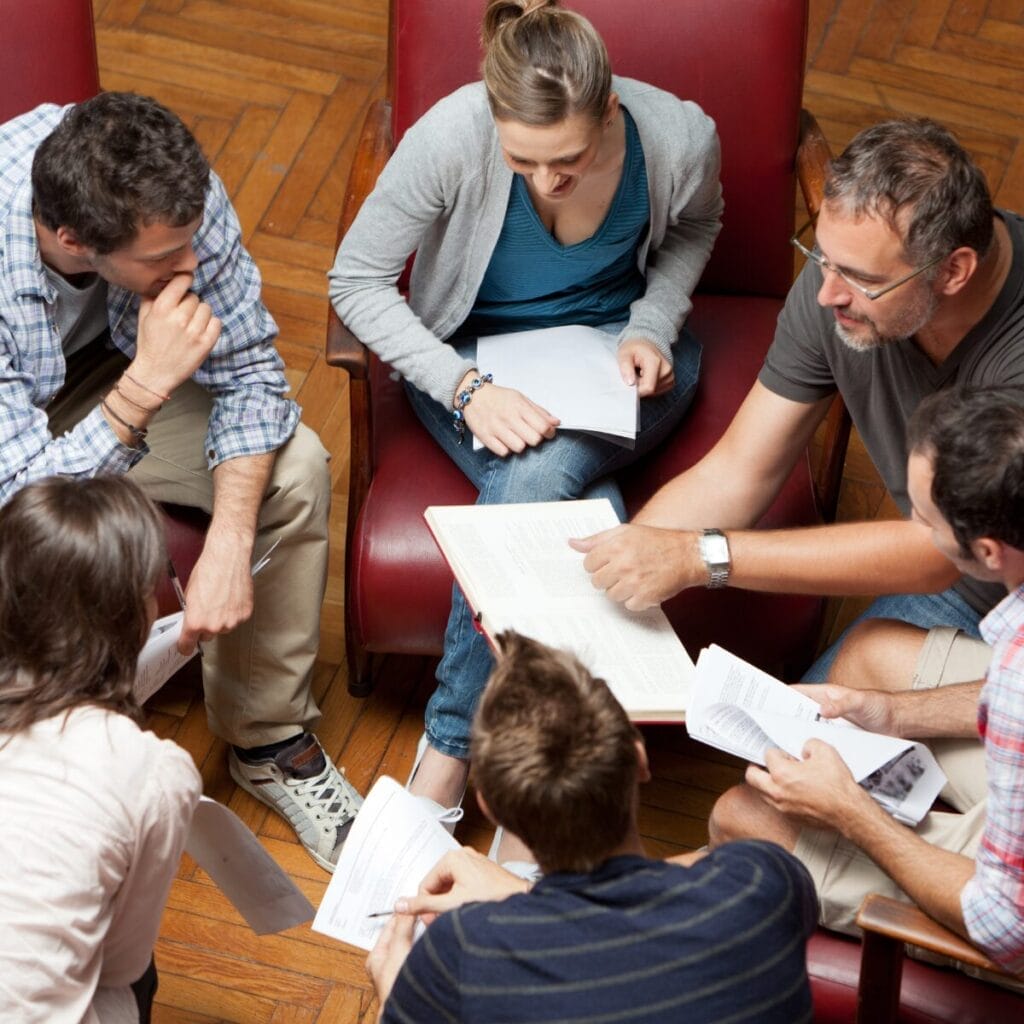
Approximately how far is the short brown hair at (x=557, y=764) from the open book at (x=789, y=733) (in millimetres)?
423

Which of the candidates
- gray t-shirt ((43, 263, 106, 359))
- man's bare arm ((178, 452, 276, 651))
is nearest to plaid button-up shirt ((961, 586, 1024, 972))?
man's bare arm ((178, 452, 276, 651))

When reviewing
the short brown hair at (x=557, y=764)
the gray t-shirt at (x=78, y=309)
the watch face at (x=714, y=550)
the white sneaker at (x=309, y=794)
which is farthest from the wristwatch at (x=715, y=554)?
the gray t-shirt at (x=78, y=309)

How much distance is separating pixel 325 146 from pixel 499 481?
4.84 feet

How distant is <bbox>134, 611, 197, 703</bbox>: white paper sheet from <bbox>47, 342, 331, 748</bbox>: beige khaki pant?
0.80ft

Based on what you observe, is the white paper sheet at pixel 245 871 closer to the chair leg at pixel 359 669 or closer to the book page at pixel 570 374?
the chair leg at pixel 359 669

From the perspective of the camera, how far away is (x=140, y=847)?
154 cm

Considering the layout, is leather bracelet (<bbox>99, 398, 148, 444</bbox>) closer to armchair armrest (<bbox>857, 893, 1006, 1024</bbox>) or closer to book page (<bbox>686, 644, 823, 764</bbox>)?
book page (<bbox>686, 644, 823, 764</bbox>)

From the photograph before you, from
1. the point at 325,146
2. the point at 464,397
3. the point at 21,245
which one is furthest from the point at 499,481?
the point at 325,146

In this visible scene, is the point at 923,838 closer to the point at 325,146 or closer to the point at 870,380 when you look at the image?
the point at 870,380

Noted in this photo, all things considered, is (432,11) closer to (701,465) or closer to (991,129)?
(701,465)

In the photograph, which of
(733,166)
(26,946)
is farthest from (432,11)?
(26,946)

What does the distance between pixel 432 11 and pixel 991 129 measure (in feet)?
5.39

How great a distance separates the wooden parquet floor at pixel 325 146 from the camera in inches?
94.3

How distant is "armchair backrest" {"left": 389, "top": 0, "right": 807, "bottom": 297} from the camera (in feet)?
7.81
